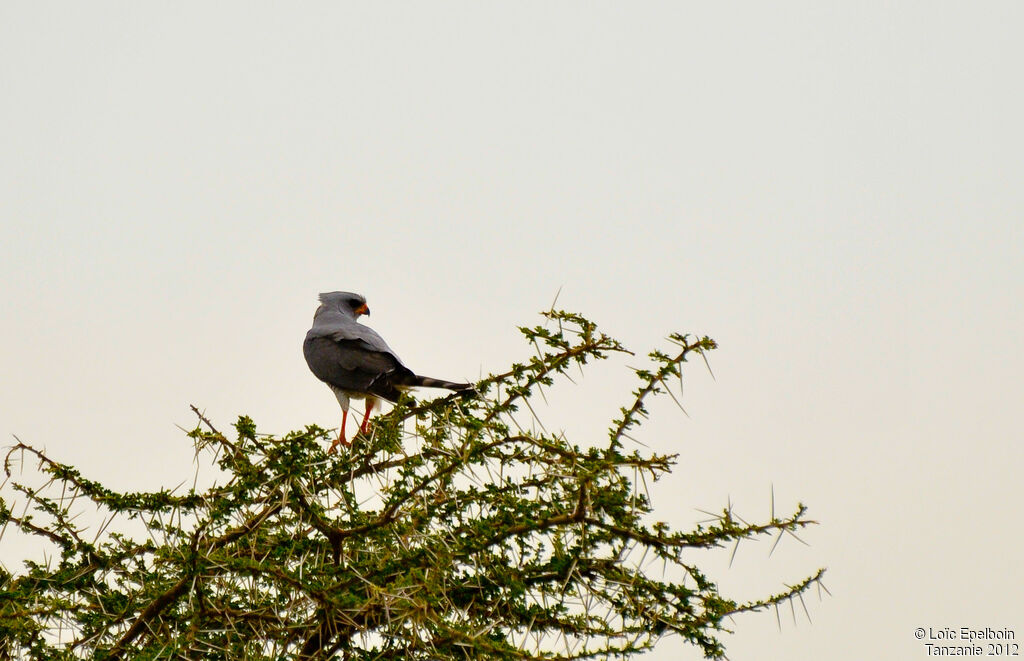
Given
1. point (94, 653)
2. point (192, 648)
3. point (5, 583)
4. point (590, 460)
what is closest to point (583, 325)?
point (590, 460)

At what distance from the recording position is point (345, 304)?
822 cm

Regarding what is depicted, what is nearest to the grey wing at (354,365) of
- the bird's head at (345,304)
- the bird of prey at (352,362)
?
the bird of prey at (352,362)

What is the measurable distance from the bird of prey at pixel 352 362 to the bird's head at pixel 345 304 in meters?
0.09

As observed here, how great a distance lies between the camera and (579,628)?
3.86 meters

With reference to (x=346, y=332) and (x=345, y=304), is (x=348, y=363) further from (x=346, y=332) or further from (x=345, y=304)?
(x=345, y=304)

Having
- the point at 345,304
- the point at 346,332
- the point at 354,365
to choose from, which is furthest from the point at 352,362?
the point at 345,304

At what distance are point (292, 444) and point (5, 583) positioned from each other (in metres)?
1.81

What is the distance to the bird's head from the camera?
809 cm

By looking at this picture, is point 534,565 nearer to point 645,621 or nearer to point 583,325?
point 645,621

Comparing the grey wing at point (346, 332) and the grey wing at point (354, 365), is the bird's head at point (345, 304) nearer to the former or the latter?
the grey wing at point (346, 332)

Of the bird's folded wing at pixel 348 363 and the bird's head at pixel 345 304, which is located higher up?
the bird's head at pixel 345 304

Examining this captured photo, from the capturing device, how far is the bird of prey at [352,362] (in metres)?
6.41

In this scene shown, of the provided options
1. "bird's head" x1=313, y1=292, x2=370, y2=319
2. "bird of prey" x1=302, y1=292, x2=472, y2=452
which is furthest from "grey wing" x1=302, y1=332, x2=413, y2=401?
"bird's head" x1=313, y1=292, x2=370, y2=319

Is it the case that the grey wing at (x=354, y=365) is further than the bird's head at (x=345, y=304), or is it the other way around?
the bird's head at (x=345, y=304)
